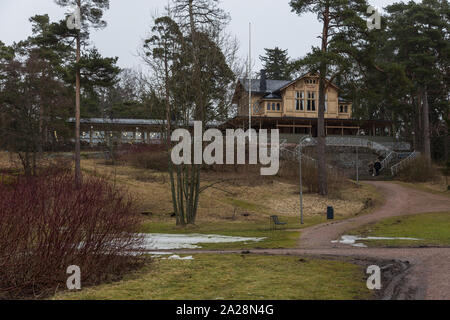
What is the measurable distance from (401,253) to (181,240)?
351 inches

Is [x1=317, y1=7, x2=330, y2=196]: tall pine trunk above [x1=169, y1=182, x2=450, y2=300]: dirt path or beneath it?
above

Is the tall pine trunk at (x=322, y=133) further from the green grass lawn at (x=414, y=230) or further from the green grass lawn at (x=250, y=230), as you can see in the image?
the green grass lawn at (x=414, y=230)

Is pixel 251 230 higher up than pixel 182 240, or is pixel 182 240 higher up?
pixel 182 240

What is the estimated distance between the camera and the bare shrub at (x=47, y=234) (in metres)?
7.58

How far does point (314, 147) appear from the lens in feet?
150

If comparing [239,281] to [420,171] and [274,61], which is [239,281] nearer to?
[420,171]

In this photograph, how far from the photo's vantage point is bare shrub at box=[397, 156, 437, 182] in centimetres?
3978

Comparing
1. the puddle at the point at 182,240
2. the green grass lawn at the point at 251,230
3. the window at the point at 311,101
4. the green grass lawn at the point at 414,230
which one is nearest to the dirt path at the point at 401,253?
the green grass lawn at the point at 251,230

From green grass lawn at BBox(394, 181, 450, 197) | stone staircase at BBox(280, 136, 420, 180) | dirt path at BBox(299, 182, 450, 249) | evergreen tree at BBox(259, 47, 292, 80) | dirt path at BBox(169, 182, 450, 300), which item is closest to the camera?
dirt path at BBox(169, 182, 450, 300)

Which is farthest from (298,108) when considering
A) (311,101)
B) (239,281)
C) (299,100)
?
(239,281)

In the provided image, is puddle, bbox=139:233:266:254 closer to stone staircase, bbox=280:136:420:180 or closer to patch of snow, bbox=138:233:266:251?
patch of snow, bbox=138:233:266:251

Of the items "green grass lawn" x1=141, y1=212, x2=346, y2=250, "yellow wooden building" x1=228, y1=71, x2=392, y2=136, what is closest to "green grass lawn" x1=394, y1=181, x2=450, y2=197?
"green grass lawn" x1=141, y1=212, x2=346, y2=250

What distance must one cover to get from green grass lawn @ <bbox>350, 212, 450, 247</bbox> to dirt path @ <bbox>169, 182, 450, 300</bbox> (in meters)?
1.17

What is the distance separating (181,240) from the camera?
17531 millimetres
